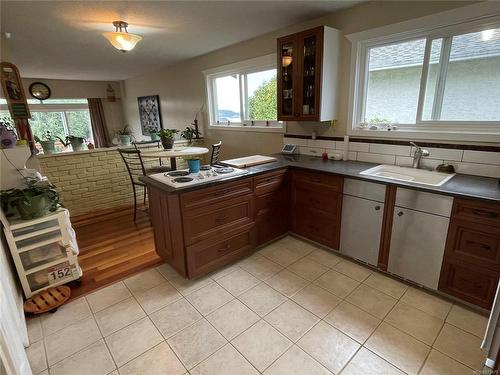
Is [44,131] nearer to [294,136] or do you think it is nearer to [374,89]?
[294,136]

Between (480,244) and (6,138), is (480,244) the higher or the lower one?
the lower one

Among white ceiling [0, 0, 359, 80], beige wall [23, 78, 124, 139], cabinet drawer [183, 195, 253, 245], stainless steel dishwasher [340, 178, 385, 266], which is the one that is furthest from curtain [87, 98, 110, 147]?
stainless steel dishwasher [340, 178, 385, 266]

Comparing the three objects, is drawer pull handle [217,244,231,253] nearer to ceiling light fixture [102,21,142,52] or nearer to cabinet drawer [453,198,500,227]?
cabinet drawer [453,198,500,227]

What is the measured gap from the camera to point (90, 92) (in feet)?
23.1

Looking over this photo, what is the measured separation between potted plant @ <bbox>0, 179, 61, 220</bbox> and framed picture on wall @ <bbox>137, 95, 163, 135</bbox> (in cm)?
388

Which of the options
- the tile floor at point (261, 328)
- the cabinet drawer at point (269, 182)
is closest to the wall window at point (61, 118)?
the tile floor at point (261, 328)

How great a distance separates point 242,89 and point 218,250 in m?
2.48

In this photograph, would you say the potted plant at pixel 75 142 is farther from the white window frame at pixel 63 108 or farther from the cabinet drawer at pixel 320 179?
the white window frame at pixel 63 108

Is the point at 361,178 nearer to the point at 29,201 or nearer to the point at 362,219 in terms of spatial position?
the point at 362,219

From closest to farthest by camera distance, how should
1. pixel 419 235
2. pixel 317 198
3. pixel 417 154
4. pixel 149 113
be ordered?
1. pixel 419 235
2. pixel 417 154
3. pixel 317 198
4. pixel 149 113

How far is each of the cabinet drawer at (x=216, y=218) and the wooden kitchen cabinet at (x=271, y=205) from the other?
13 centimetres

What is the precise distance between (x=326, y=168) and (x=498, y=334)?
5.14 ft

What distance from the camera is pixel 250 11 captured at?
8.32ft

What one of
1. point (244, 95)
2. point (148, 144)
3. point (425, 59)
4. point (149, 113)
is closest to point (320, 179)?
point (425, 59)
